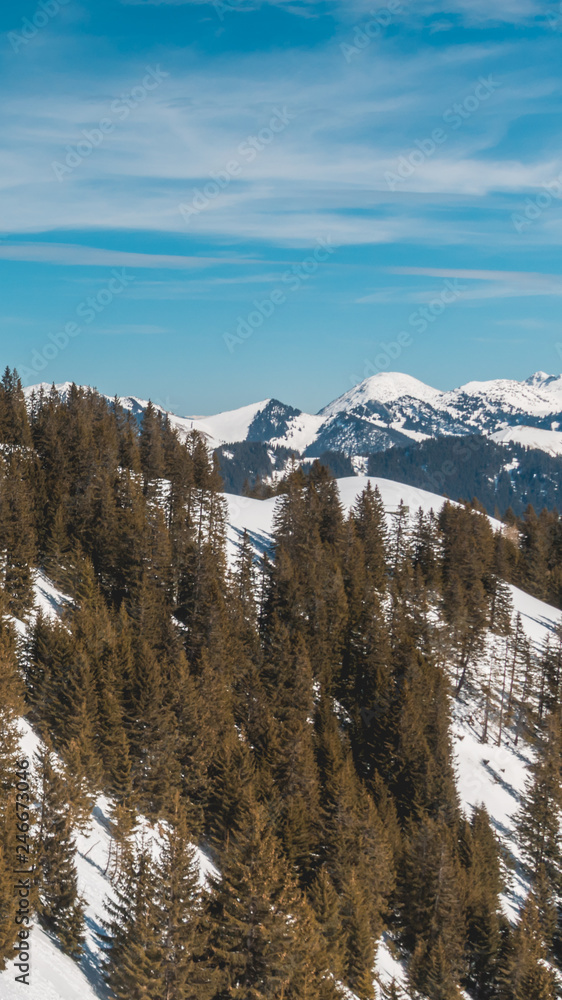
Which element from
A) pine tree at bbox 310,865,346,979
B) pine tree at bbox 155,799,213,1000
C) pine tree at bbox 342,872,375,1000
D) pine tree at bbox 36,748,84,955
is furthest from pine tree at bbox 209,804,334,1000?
pine tree at bbox 342,872,375,1000

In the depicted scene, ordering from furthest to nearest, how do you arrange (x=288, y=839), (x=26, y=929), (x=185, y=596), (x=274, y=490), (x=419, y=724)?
(x=274, y=490) < (x=185, y=596) < (x=419, y=724) < (x=288, y=839) < (x=26, y=929)

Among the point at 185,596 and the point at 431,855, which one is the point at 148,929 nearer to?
the point at 431,855

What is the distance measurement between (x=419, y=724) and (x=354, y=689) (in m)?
10.5

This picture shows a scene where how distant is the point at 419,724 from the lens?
5772 centimetres

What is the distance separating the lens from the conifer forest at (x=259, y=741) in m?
24.6

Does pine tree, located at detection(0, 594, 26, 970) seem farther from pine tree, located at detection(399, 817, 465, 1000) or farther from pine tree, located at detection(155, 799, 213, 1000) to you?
pine tree, located at detection(399, 817, 465, 1000)

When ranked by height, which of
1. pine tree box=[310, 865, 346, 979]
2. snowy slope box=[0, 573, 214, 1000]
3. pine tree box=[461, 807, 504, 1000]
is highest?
snowy slope box=[0, 573, 214, 1000]

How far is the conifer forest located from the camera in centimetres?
2464

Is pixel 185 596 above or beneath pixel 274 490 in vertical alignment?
beneath

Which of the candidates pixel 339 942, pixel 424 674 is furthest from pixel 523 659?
pixel 339 942

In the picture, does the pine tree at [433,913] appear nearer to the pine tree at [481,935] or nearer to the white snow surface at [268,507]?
the pine tree at [481,935]

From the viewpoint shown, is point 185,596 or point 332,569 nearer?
point 185,596

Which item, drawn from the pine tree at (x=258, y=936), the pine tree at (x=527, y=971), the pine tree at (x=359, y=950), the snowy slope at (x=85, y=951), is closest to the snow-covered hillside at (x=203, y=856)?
the snowy slope at (x=85, y=951)

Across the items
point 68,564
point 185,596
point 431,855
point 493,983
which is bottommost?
point 493,983
